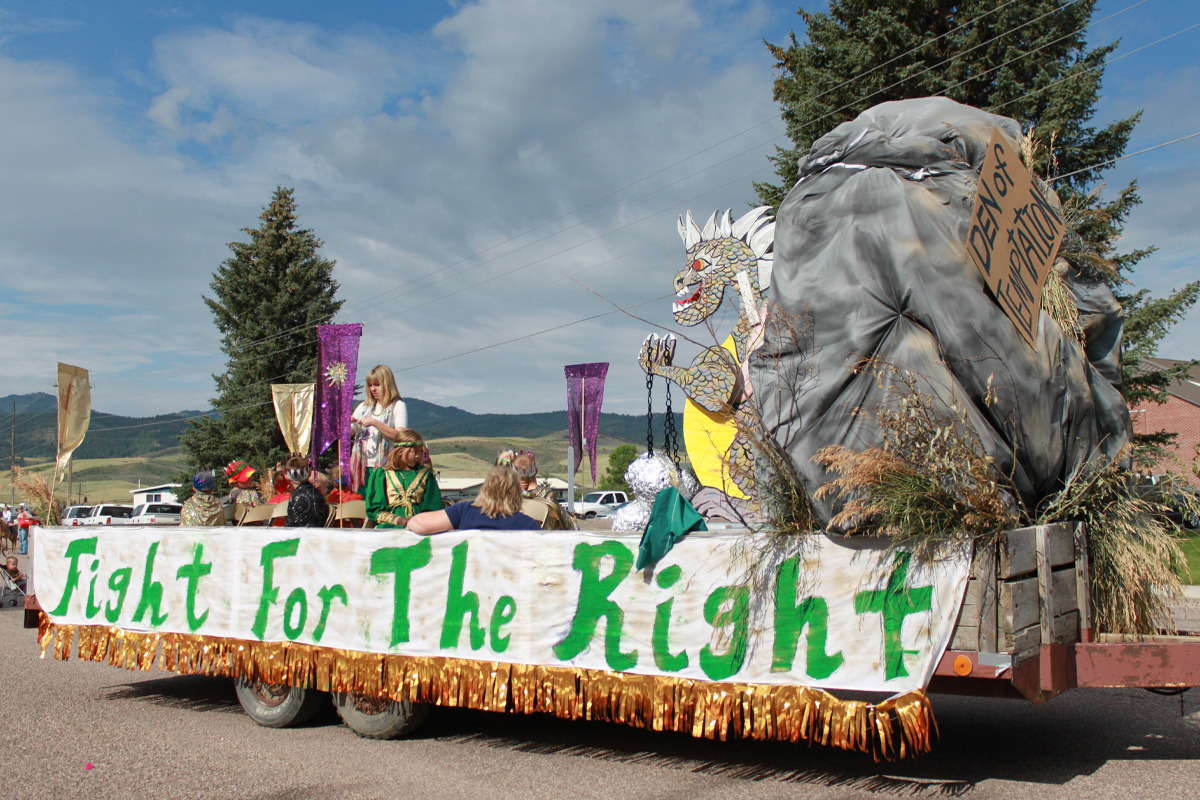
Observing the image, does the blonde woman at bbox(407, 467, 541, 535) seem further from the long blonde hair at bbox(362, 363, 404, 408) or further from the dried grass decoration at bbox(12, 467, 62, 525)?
the dried grass decoration at bbox(12, 467, 62, 525)

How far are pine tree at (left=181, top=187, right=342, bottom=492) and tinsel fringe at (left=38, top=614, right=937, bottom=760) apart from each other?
29358mm

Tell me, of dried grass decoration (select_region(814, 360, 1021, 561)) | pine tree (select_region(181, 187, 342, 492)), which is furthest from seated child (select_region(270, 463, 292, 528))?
pine tree (select_region(181, 187, 342, 492))

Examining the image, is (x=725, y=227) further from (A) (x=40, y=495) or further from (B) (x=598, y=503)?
(B) (x=598, y=503)

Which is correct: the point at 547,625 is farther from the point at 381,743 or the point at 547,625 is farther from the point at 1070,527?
the point at 1070,527

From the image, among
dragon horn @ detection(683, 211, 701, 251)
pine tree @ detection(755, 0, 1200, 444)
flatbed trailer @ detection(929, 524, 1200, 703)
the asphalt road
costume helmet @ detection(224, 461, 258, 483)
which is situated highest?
pine tree @ detection(755, 0, 1200, 444)

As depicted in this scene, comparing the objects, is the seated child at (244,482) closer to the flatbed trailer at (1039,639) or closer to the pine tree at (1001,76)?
the flatbed trailer at (1039,639)

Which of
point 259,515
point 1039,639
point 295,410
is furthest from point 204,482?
point 295,410

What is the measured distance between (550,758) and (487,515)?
1.42m

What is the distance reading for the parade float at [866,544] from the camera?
385 cm

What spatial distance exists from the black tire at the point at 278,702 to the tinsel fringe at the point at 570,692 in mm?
171

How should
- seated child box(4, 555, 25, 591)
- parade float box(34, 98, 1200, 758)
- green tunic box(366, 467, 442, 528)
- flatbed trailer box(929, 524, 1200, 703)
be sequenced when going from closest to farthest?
flatbed trailer box(929, 524, 1200, 703) → parade float box(34, 98, 1200, 758) → green tunic box(366, 467, 442, 528) → seated child box(4, 555, 25, 591)

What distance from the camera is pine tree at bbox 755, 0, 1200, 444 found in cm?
1619

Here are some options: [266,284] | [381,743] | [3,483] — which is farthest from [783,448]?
[3,483]

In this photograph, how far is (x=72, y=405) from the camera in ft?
32.8
